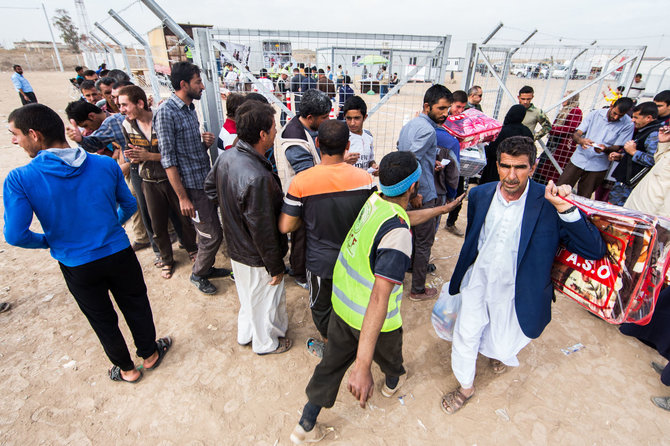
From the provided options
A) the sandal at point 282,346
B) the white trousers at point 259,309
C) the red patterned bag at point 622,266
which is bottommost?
the sandal at point 282,346

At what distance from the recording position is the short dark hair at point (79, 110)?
3.35 metres

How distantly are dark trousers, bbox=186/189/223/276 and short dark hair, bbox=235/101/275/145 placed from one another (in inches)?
59.2

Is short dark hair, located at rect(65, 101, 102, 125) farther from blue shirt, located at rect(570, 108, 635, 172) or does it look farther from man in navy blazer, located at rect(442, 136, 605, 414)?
blue shirt, located at rect(570, 108, 635, 172)

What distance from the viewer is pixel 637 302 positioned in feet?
6.21

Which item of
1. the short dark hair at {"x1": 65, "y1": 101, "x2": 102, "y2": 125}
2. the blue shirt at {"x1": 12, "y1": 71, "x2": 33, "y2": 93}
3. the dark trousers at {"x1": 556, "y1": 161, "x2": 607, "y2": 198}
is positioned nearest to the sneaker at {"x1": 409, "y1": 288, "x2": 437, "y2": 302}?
the dark trousers at {"x1": 556, "y1": 161, "x2": 607, "y2": 198}

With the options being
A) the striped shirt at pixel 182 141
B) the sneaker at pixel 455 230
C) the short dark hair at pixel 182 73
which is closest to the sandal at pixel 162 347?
the striped shirt at pixel 182 141

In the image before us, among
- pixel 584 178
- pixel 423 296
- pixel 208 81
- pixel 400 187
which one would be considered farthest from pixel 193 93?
pixel 584 178

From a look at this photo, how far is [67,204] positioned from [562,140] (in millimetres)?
6894

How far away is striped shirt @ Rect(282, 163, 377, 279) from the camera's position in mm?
2045

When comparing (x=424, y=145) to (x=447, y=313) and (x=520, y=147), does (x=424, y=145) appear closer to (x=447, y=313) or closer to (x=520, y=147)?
(x=520, y=147)

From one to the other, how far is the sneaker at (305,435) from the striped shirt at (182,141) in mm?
2490

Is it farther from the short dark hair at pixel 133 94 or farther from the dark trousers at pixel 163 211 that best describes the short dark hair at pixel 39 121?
the dark trousers at pixel 163 211

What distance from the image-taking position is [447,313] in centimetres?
260

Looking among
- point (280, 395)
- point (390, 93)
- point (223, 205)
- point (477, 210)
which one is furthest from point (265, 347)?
point (390, 93)
